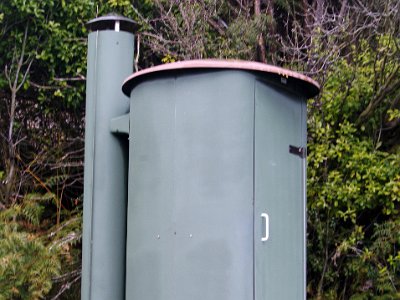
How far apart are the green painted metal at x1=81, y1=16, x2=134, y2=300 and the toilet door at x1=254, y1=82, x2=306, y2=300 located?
85 centimetres

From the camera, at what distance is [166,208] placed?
3.12 m

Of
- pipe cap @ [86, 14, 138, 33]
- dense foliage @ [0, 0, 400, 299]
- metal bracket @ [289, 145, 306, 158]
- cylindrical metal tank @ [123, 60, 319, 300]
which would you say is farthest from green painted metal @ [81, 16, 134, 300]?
dense foliage @ [0, 0, 400, 299]

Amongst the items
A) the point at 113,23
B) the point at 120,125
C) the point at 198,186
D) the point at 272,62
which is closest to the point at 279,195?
the point at 198,186

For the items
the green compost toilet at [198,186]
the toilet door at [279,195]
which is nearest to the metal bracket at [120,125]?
the green compost toilet at [198,186]

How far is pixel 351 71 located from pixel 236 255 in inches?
147

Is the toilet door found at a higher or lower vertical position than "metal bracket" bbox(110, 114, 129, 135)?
A: lower

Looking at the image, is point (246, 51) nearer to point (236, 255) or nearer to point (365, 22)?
point (365, 22)

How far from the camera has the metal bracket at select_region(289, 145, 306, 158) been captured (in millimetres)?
3380

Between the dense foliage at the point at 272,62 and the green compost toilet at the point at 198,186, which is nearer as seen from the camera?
the green compost toilet at the point at 198,186

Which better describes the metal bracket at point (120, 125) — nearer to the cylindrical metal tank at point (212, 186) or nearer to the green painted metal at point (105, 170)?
the green painted metal at point (105, 170)

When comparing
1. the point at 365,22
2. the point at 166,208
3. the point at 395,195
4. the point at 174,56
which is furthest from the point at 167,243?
the point at 365,22

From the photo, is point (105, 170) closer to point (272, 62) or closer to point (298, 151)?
point (298, 151)

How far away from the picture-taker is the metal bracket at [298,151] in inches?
133

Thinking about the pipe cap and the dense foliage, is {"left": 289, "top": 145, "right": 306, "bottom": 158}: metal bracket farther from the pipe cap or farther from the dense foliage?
the dense foliage
